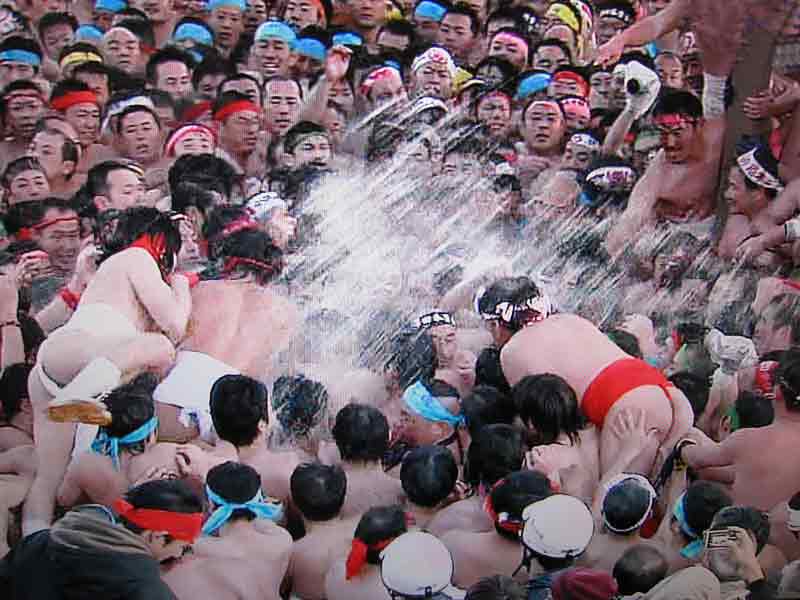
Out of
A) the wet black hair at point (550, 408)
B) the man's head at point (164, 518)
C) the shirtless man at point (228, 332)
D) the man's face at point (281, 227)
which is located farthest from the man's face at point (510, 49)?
the man's head at point (164, 518)

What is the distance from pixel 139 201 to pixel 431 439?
0.97 m

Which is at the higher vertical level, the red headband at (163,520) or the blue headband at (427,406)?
the blue headband at (427,406)

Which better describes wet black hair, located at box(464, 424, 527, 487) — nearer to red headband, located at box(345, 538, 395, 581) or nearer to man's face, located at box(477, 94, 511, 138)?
red headband, located at box(345, 538, 395, 581)

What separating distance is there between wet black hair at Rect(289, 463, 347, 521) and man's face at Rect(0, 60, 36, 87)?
1663mm

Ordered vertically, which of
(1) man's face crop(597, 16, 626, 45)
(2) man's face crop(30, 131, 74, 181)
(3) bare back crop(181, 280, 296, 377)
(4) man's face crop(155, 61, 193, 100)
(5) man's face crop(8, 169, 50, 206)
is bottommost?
(3) bare back crop(181, 280, 296, 377)

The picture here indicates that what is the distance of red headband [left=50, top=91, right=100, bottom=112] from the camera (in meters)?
3.87

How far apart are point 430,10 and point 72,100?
1.19 meters

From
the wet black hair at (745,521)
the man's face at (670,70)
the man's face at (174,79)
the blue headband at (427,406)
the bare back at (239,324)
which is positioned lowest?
the wet black hair at (745,521)

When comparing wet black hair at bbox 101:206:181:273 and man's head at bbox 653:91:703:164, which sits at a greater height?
man's head at bbox 653:91:703:164

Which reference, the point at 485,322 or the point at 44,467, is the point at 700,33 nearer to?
the point at 485,322

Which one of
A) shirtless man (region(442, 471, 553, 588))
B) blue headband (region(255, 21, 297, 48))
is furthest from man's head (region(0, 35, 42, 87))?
shirtless man (region(442, 471, 553, 588))

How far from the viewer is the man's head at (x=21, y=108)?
3834mm

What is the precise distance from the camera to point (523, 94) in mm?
3955

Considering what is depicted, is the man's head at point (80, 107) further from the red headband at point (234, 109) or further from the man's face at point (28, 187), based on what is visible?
the red headband at point (234, 109)
